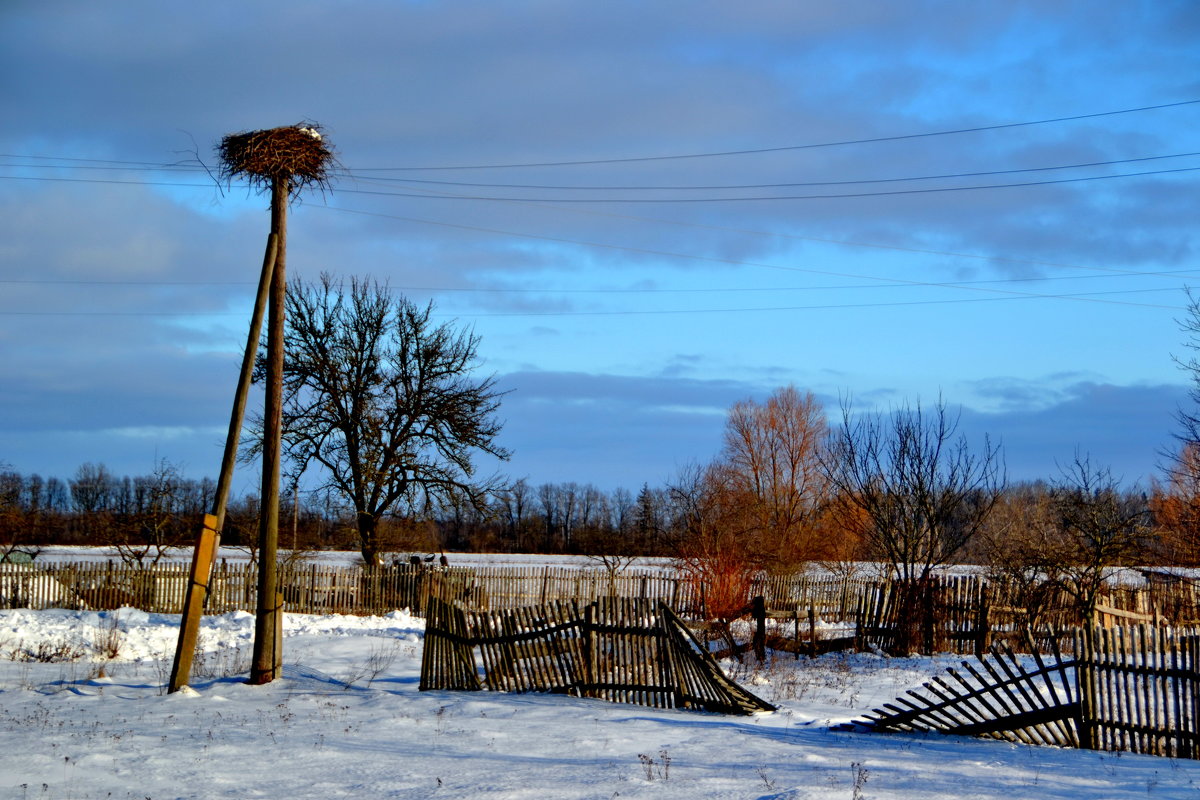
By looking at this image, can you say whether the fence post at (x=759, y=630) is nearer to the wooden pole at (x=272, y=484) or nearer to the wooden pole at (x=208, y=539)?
the wooden pole at (x=272, y=484)

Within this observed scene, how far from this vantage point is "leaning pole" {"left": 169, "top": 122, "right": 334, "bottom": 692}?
12.2 m

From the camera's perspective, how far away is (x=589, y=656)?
447 inches

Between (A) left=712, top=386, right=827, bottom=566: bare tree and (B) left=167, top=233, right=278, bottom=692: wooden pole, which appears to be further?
(A) left=712, top=386, right=827, bottom=566: bare tree

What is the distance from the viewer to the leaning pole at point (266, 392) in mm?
12172

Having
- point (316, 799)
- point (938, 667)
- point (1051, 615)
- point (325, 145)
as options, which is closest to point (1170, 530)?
point (1051, 615)

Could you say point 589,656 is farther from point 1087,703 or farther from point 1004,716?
point 1087,703

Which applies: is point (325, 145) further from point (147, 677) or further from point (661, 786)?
point (661, 786)

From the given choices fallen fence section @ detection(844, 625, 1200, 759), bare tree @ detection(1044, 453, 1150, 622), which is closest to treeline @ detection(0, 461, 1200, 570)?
bare tree @ detection(1044, 453, 1150, 622)

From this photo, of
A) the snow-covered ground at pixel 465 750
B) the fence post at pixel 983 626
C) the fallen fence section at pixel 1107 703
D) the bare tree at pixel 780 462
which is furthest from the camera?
the bare tree at pixel 780 462

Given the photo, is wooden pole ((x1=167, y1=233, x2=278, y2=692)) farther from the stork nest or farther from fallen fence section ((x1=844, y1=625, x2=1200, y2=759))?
fallen fence section ((x1=844, y1=625, x2=1200, y2=759))

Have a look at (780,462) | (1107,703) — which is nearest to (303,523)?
(780,462)

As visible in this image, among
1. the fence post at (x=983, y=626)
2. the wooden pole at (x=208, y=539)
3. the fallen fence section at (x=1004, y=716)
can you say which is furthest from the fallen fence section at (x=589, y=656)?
the fence post at (x=983, y=626)

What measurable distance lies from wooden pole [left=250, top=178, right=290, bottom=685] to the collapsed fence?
5.71m

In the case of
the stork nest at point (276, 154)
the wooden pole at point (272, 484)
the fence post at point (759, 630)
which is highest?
the stork nest at point (276, 154)
